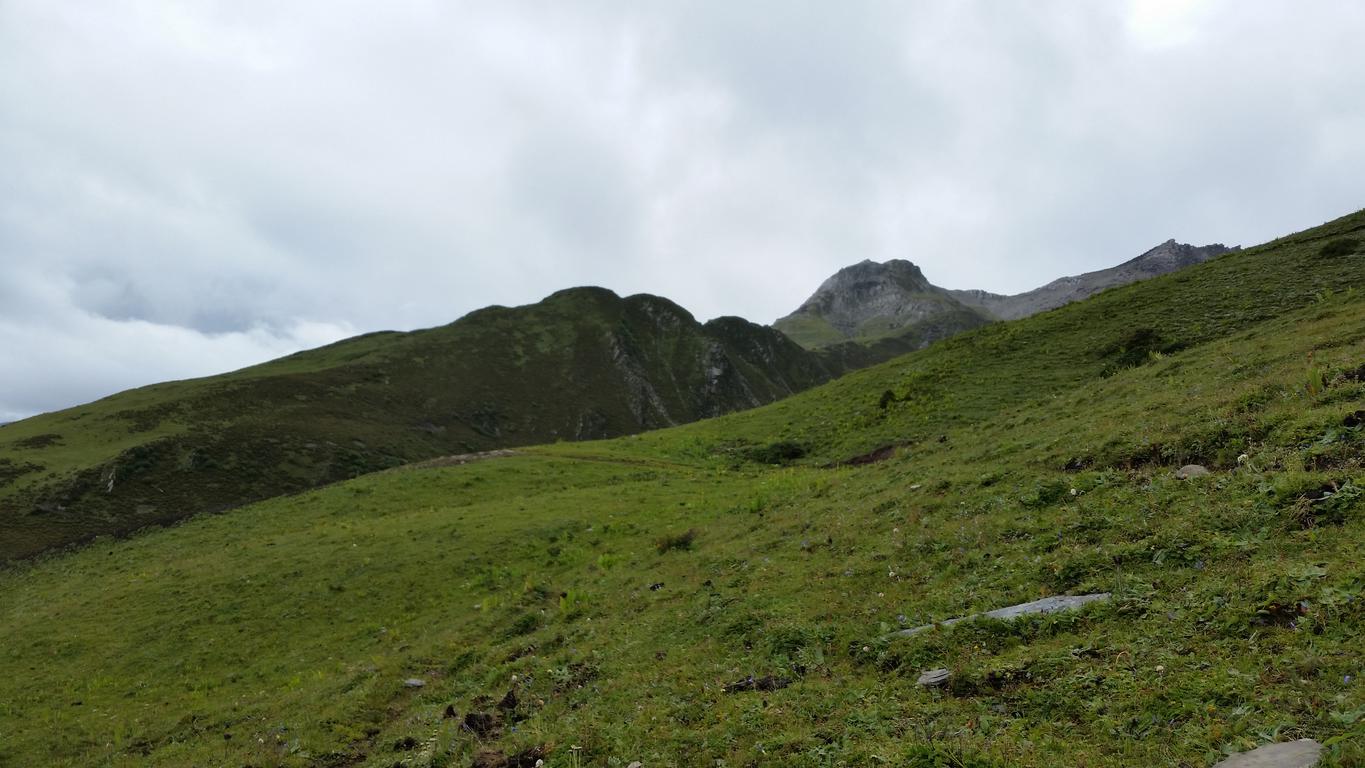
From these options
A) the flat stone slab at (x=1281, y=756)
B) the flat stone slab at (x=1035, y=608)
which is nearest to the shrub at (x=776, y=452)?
the flat stone slab at (x=1035, y=608)

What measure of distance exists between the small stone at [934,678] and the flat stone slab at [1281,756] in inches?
137

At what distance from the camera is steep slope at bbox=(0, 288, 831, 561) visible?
206 feet

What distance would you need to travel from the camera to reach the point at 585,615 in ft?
59.9

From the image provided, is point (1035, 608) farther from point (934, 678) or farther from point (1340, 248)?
point (1340, 248)

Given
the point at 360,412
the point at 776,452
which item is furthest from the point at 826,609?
the point at 360,412

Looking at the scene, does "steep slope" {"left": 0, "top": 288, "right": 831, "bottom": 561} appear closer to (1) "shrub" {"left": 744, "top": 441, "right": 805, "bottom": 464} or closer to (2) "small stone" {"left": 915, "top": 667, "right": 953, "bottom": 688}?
(1) "shrub" {"left": 744, "top": 441, "right": 805, "bottom": 464}

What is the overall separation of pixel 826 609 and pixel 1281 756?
26.1ft

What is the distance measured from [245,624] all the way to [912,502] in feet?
85.9

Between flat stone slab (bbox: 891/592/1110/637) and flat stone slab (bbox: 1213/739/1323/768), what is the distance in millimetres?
3890

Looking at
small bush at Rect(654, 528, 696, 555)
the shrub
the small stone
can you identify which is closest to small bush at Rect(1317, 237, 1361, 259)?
the shrub

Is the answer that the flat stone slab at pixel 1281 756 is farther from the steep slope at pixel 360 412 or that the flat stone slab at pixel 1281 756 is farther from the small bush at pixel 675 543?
the steep slope at pixel 360 412

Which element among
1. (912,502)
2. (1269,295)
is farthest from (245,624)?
(1269,295)

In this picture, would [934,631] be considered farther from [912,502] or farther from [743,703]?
[912,502]

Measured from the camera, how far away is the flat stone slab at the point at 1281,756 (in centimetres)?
493
